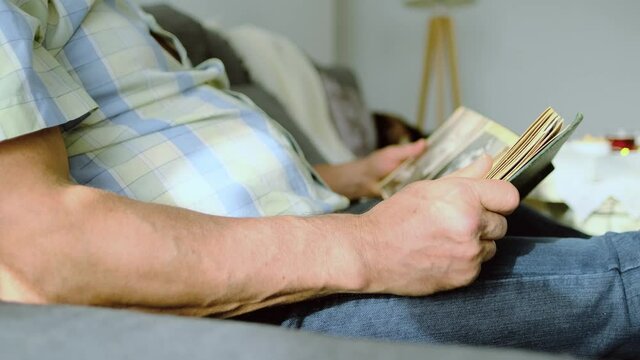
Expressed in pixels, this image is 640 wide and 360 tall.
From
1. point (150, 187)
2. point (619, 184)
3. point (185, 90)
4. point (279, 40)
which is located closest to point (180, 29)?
point (279, 40)

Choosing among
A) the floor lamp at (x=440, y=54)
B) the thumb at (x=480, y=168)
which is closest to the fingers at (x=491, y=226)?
the thumb at (x=480, y=168)

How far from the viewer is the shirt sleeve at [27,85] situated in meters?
0.54

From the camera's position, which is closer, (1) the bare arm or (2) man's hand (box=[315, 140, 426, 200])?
(1) the bare arm

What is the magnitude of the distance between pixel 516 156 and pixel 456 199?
0.33 ft

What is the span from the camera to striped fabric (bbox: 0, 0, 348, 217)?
2.40 feet

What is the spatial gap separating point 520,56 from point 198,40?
2.37 m

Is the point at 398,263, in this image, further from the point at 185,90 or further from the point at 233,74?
the point at 233,74

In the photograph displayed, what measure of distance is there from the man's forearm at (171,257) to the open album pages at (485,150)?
195 mm

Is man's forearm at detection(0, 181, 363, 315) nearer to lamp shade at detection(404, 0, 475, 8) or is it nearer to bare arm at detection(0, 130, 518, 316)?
bare arm at detection(0, 130, 518, 316)

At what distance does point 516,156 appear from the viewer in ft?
2.23

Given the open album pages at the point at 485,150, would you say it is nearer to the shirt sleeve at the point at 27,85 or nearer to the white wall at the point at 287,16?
the shirt sleeve at the point at 27,85

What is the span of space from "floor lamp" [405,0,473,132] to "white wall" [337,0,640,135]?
5.1 inches

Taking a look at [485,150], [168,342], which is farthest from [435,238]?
[485,150]

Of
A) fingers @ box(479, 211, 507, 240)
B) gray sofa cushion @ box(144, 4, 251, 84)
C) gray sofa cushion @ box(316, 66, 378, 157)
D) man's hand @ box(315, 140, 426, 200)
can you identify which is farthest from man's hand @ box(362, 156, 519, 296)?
gray sofa cushion @ box(316, 66, 378, 157)
